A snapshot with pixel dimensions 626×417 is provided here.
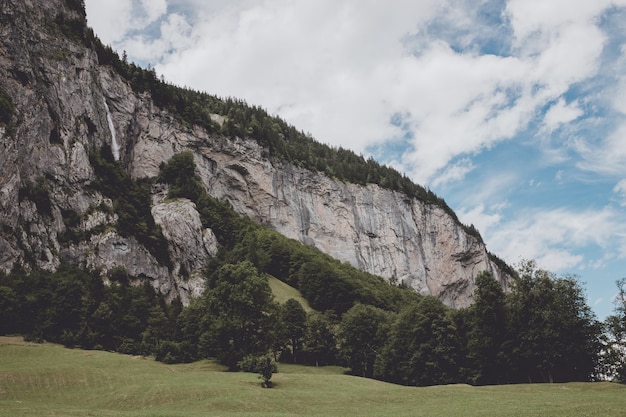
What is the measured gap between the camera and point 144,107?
141 meters

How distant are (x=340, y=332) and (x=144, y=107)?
3739 inches

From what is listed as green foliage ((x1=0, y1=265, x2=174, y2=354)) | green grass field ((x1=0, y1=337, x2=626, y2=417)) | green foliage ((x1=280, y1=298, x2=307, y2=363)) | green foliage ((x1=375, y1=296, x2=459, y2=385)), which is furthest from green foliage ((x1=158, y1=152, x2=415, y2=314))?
green grass field ((x1=0, y1=337, x2=626, y2=417))

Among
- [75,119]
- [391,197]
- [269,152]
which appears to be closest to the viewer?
[75,119]

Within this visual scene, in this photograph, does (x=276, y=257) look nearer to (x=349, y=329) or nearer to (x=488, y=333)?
(x=349, y=329)

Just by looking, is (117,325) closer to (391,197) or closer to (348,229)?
(348,229)

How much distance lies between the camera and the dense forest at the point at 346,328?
53.1 m

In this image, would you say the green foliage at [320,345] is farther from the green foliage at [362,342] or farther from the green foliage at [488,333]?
the green foliage at [488,333]

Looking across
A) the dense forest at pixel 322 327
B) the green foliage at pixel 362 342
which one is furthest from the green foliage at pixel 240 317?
the green foliage at pixel 362 342

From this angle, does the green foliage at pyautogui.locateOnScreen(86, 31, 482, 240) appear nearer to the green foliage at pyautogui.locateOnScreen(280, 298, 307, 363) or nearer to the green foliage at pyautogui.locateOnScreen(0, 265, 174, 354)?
the green foliage at pyautogui.locateOnScreen(0, 265, 174, 354)

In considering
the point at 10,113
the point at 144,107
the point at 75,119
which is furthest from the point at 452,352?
the point at 144,107

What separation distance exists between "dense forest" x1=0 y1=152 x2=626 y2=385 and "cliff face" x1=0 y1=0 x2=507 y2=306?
369 inches

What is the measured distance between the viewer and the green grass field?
2977 cm

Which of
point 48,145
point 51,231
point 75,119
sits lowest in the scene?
point 51,231

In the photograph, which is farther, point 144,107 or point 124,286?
point 144,107
